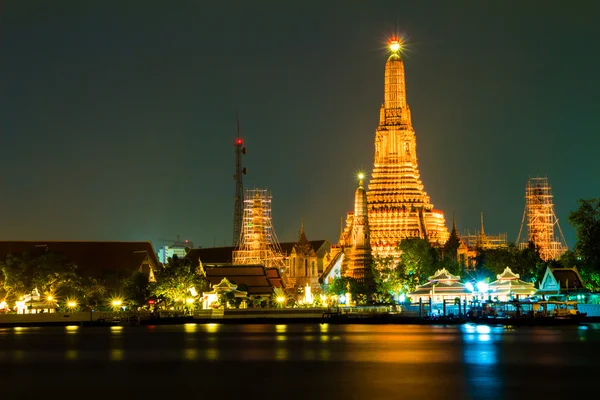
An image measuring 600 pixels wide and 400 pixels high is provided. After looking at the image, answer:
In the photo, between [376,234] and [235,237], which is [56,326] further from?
[235,237]

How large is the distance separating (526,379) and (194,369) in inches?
562

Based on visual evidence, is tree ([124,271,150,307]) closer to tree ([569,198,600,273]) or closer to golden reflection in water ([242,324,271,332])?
golden reflection in water ([242,324,271,332])

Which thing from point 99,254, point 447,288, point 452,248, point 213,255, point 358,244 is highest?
point 213,255

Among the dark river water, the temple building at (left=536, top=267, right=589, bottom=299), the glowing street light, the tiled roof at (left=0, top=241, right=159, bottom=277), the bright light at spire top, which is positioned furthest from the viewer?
the bright light at spire top

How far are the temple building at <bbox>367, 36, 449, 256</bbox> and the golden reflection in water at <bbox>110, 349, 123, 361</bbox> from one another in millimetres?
61337

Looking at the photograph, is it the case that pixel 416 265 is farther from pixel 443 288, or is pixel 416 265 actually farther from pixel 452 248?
pixel 452 248

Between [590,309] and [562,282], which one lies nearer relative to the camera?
[590,309]

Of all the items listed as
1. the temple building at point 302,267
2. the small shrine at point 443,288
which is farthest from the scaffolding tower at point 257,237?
the small shrine at point 443,288

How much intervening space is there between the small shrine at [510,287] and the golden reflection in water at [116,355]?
39.6m

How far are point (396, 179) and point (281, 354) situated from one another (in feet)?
219

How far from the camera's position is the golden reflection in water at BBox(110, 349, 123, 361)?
195 ft

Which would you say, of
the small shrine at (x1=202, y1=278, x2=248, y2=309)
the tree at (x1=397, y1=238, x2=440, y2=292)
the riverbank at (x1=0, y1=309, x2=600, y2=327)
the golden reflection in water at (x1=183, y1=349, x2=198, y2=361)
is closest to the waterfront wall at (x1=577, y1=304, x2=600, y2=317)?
the riverbank at (x1=0, y1=309, x2=600, y2=327)

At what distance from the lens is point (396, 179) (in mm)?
126938

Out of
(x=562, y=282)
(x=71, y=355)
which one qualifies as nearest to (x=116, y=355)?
(x=71, y=355)
